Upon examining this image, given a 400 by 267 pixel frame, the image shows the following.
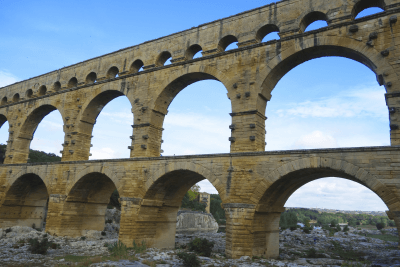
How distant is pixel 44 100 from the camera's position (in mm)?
21891

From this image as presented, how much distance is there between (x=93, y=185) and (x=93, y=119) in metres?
4.22

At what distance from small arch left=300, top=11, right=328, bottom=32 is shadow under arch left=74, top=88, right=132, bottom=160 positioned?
10.6 meters

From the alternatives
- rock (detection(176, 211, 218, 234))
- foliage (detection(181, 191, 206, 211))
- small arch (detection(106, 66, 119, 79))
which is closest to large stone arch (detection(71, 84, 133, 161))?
small arch (detection(106, 66, 119, 79))

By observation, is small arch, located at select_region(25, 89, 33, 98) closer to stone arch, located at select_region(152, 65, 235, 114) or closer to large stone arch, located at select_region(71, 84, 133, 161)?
large stone arch, located at select_region(71, 84, 133, 161)

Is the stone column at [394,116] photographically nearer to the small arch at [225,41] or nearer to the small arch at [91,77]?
the small arch at [225,41]

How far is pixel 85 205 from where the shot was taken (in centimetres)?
1853

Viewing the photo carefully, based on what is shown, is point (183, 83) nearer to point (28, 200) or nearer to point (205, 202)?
point (28, 200)

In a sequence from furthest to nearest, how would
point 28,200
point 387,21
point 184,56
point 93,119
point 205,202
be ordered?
1. point 205,202
2. point 28,200
3. point 93,119
4. point 184,56
5. point 387,21

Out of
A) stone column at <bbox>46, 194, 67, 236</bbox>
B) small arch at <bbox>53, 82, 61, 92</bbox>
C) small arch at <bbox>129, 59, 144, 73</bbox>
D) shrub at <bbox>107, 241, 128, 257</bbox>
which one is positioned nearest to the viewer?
shrub at <bbox>107, 241, 128, 257</bbox>

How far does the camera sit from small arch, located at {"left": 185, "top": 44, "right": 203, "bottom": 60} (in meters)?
16.5

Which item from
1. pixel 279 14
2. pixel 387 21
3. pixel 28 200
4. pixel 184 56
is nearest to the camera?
pixel 387 21

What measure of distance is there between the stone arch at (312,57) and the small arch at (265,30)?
1687 millimetres

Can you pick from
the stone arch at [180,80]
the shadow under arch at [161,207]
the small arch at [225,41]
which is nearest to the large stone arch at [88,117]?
the stone arch at [180,80]

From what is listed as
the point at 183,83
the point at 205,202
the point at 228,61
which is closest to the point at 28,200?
the point at 183,83
